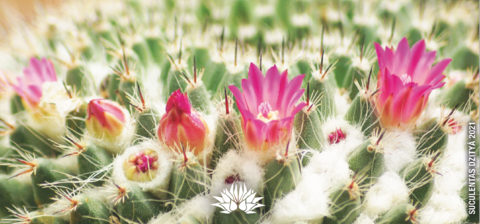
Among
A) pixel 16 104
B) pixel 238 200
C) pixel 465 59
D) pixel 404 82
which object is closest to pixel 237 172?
pixel 238 200

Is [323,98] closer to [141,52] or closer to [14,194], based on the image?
[141,52]

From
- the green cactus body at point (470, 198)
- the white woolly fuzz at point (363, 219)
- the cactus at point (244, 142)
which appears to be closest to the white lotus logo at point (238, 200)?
the cactus at point (244, 142)

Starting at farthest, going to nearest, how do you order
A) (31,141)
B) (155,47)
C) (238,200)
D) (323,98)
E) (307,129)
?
(155,47) → (31,141) → (323,98) → (307,129) → (238,200)

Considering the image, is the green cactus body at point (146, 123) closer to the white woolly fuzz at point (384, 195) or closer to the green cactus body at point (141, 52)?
the green cactus body at point (141, 52)

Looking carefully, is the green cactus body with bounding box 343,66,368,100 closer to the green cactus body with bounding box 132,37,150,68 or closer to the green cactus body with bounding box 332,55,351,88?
the green cactus body with bounding box 332,55,351,88

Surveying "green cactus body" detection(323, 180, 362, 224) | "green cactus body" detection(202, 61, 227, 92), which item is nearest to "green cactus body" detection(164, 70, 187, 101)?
"green cactus body" detection(202, 61, 227, 92)

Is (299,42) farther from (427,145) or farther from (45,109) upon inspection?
(45,109)

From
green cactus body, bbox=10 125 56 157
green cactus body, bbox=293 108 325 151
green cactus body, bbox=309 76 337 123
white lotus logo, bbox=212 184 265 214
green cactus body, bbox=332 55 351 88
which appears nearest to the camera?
white lotus logo, bbox=212 184 265 214

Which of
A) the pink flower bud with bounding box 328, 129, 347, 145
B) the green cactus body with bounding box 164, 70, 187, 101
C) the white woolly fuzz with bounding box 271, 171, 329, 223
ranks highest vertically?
the green cactus body with bounding box 164, 70, 187, 101
